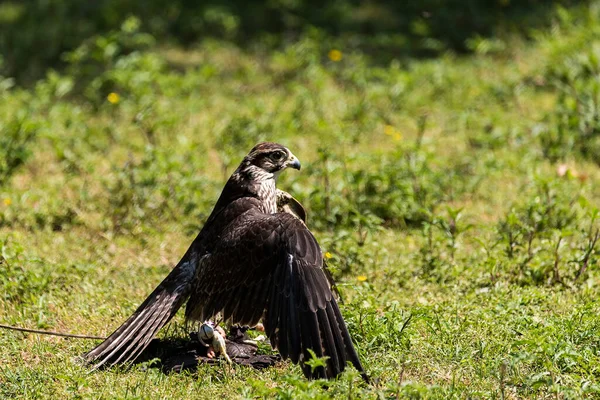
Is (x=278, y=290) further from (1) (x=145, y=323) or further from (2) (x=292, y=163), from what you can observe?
(2) (x=292, y=163)

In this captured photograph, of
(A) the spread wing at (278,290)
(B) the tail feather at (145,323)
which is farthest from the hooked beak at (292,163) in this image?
(B) the tail feather at (145,323)

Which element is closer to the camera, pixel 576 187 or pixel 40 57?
pixel 576 187

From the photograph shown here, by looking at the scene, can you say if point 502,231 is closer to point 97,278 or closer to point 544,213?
point 544,213

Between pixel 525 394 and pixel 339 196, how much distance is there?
11.6 ft

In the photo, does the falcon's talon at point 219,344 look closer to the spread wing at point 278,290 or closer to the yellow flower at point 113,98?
the spread wing at point 278,290

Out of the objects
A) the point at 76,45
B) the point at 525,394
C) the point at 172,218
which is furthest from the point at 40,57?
the point at 525,394

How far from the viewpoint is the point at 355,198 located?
851 centimetres

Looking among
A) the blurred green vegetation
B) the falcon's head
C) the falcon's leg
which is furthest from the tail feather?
the blurred green vegetation

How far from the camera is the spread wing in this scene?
17.5 feet

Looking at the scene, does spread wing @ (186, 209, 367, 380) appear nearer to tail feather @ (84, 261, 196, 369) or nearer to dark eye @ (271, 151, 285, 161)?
tail feather @ (84, 261, 196, 369)

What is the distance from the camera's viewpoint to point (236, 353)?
235 inches

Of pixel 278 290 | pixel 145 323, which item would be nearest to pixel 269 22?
pixel 145 323

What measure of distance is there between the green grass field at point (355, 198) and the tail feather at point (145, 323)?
0.14 meters

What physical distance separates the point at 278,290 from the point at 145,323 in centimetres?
91
